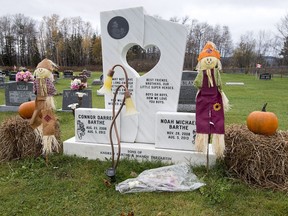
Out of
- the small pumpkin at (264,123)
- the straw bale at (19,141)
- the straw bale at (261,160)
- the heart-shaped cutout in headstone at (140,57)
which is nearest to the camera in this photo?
the straw bale at (261,160)

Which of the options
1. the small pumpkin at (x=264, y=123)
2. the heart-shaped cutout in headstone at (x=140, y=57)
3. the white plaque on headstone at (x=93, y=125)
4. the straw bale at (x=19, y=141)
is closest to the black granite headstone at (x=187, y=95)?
the white plaque on headstone at (x=93, y=125)

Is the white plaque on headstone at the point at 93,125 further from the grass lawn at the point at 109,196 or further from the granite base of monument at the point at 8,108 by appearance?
the granite base of monument at the point at 8,108

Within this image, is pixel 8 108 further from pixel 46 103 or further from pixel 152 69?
pixel 152 69

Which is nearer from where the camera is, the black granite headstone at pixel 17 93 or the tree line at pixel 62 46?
the black granite headstone at pixel 17 93

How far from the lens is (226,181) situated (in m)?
3.85

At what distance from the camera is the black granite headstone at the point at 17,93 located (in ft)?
33.9

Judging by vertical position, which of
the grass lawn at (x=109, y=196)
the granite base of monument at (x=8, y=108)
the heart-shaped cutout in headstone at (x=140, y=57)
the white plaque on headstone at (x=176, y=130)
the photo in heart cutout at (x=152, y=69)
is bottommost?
the grass lawn at (x=109, y=196)

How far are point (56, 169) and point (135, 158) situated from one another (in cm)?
128

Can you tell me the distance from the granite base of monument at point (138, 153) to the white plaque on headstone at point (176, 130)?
0.12 m

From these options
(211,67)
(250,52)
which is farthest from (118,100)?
(250,52)

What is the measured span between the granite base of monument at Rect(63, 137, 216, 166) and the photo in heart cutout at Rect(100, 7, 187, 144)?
0.29 m

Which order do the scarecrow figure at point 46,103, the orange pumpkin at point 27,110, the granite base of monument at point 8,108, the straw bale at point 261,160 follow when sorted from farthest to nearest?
the granite base of monument at point 8,108
the orange pumpkin at point 27,110
the scarecrow figure at point 46,103
the straw bale at point 261,160

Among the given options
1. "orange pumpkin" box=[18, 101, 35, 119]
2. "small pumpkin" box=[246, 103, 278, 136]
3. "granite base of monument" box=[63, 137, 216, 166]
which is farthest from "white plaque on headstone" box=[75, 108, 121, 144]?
"small pumpkin" box=[246, 103, 278, 136]

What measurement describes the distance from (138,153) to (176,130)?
29.6 inches
